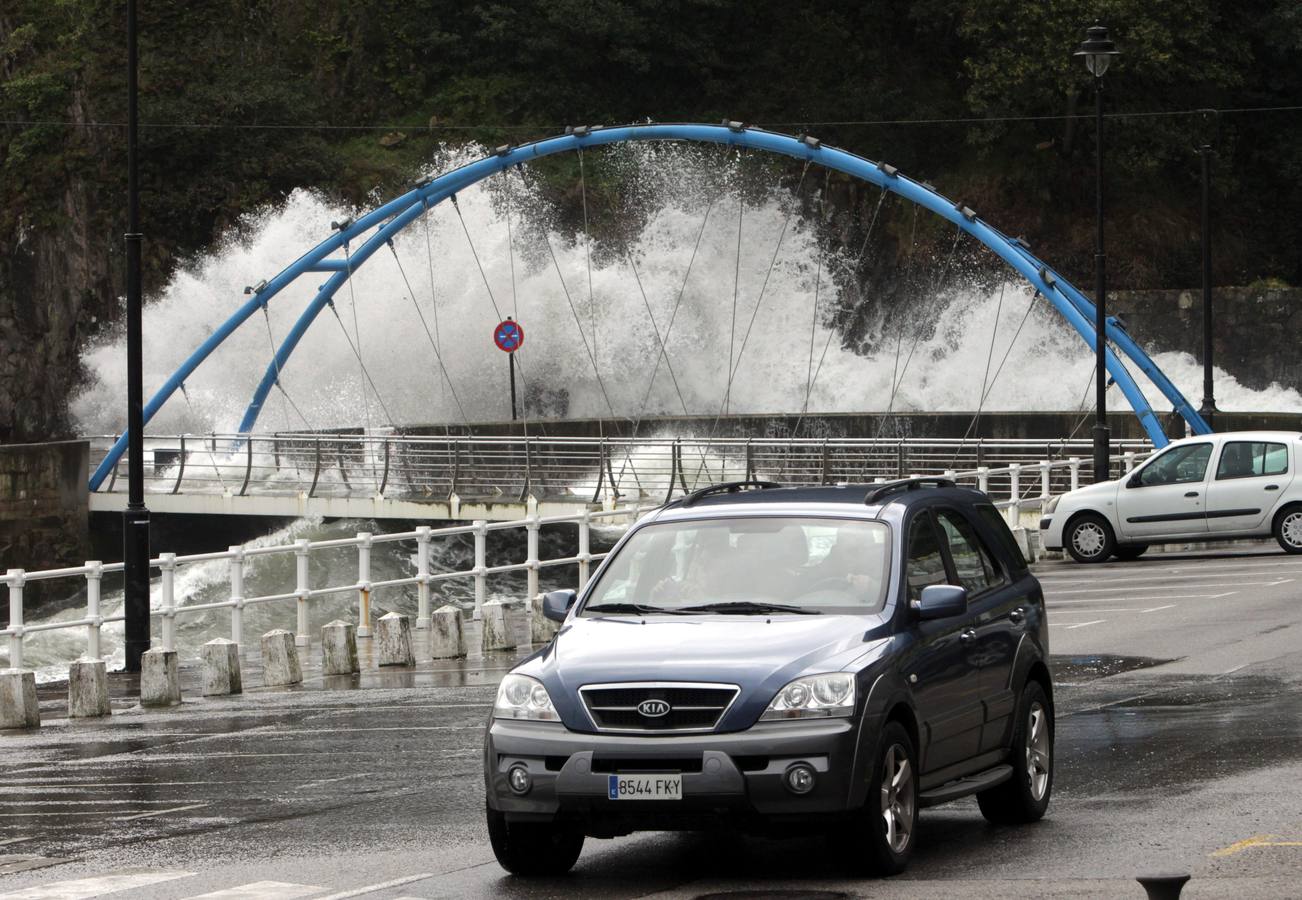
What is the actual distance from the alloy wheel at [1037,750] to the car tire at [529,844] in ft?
7.67

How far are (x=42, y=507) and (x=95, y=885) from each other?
37.4m

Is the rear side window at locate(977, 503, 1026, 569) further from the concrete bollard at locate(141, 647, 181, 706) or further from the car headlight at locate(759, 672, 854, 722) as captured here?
the concrete bollard at locate(141, 647, 181, 706)

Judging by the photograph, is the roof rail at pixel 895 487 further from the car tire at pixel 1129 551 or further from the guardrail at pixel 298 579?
the car tire at pixel 1129 551

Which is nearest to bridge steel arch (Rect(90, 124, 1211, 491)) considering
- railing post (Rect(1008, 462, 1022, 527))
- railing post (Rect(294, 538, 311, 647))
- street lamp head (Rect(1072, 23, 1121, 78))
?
railing post (Rect(1008, 462, 1022, 527))

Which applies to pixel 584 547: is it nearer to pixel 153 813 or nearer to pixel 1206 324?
pixel 153 813

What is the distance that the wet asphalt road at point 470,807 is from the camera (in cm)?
905

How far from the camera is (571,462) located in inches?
2061

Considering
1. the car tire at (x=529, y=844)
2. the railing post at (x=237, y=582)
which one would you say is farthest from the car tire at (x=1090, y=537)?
the car tire at (x=529, y=844)

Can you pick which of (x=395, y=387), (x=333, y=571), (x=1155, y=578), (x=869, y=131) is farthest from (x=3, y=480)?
(x=869, y=131)

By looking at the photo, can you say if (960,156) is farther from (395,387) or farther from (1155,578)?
(1155,578)

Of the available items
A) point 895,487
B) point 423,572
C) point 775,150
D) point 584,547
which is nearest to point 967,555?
Result: point 895,487

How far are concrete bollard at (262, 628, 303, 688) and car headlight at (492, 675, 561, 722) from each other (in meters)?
10.6

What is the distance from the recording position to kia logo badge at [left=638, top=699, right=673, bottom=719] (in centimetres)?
869

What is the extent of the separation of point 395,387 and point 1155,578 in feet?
137
